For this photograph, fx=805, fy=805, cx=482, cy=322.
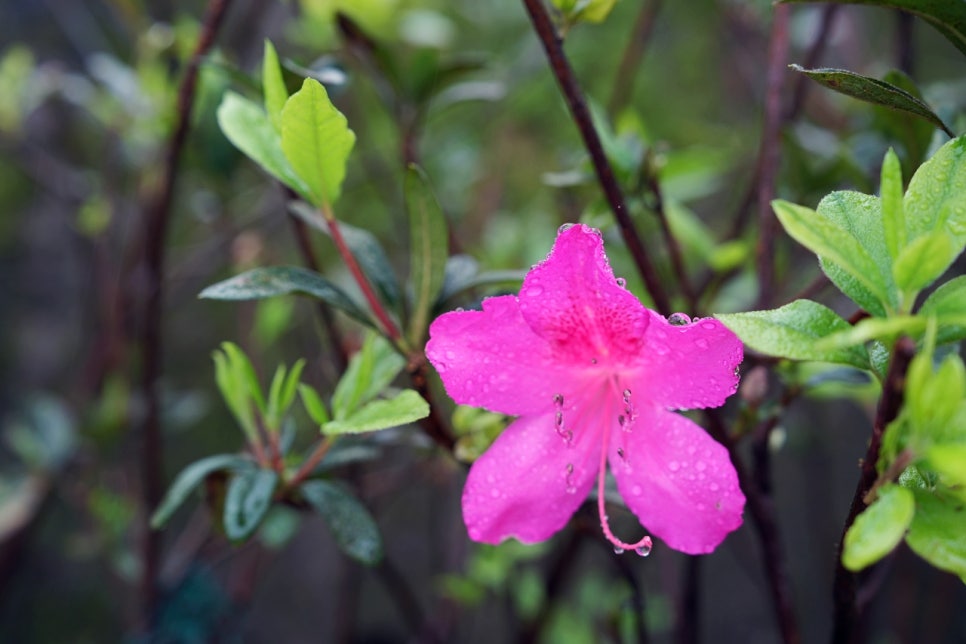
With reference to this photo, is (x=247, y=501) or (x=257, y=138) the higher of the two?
(x=257, y=138)

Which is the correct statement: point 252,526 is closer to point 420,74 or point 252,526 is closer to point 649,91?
point 420,74

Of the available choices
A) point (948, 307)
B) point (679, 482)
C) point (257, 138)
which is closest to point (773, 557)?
point (679, 482)

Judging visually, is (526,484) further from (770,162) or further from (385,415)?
(770,162)

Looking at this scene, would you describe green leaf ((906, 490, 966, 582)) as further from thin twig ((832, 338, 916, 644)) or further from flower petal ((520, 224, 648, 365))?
flower petal ((520, 224, 648, 365))

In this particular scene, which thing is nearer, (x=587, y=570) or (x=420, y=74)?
(x=420, y=74)

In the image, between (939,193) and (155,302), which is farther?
(155,302)

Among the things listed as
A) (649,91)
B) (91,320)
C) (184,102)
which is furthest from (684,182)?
(91,320)
